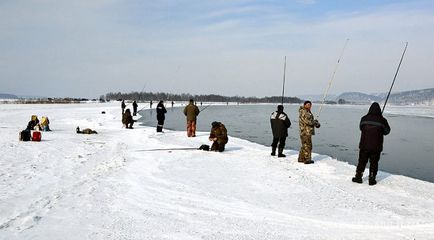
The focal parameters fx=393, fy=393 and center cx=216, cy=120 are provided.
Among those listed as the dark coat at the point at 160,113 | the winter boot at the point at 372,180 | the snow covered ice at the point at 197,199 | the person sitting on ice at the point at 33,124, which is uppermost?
the dark coat at the point at 160,113

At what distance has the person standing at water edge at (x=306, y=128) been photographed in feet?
35.9

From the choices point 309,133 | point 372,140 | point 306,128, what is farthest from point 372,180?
point 306,128

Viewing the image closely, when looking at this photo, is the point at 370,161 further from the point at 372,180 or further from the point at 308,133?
the point at 308,133

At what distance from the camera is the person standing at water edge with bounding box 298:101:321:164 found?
35.9 ft

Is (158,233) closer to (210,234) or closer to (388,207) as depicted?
(210,234)

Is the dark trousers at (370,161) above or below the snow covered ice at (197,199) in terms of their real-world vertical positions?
above

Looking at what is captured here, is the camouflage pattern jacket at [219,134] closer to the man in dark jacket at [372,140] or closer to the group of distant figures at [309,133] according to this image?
the group of distant figures at [309,133]

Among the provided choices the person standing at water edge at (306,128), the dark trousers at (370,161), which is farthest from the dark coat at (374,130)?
the person standing at water edge at (306,128)

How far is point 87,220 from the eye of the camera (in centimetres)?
532

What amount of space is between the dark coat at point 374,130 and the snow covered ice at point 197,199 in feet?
2.78

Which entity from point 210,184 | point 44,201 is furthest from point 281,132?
point 44,201

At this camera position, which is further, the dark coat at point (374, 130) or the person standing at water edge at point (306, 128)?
the person standing at water edge at point (306, 128)

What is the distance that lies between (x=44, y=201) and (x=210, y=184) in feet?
10.5

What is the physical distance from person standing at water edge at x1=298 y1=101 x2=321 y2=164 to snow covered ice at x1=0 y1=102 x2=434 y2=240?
1.32ft
